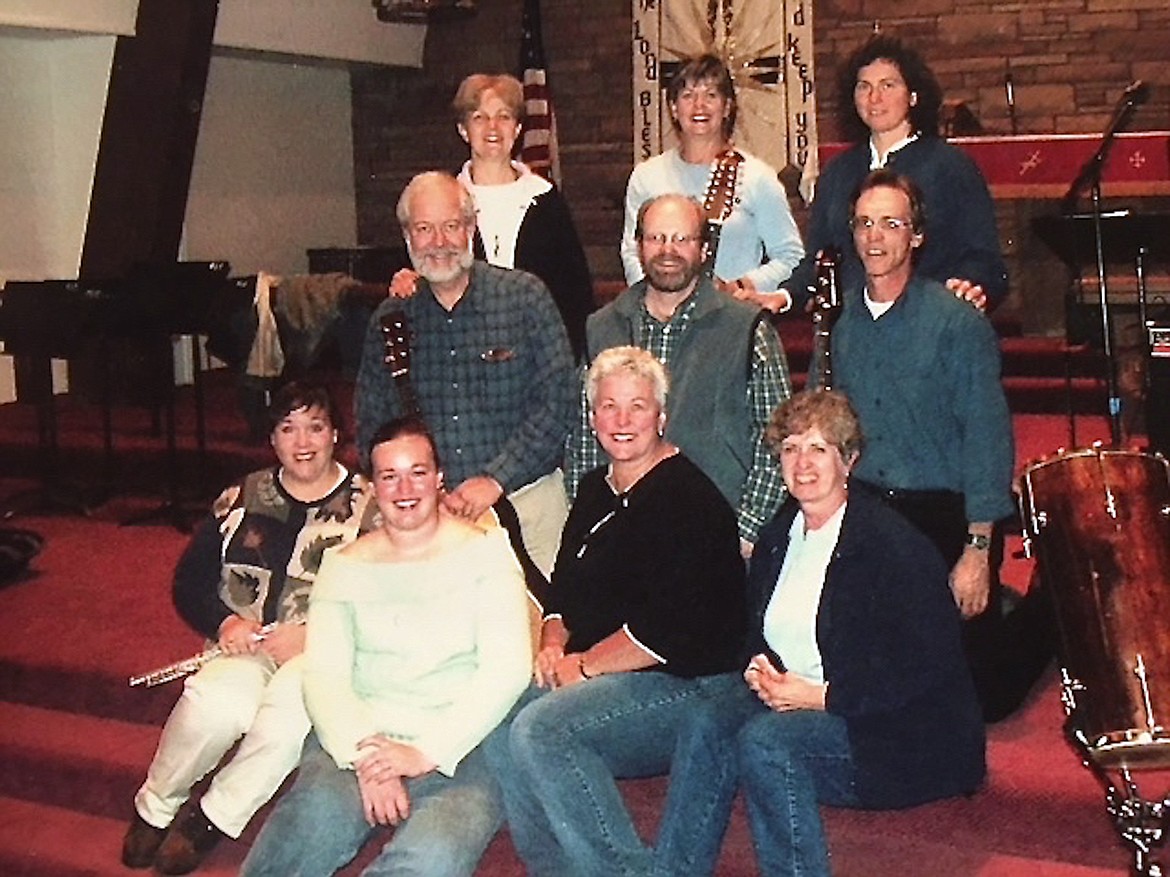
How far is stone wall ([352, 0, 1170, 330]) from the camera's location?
7.68m

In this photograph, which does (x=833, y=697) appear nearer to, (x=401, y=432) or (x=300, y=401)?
(x=401, y=432)

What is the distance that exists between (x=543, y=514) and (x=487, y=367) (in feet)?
1.10

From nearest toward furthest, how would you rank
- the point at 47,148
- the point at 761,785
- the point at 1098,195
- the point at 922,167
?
the point at 761,785 < the point at 922,167 < the point at 1098,195 < the point at 47,148

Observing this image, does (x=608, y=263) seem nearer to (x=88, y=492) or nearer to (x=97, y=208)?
(x=97, y=208)

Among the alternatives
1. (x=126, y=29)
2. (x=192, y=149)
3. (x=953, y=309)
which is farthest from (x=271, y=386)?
(x=953, y=309)

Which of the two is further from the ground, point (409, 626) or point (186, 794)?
point (409, 626)

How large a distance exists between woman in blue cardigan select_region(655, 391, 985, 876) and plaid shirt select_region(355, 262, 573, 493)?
72 cm

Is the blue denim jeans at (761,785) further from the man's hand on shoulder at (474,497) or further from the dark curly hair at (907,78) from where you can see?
the dark curly hair at (907,78)

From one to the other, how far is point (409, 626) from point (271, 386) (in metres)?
3.33

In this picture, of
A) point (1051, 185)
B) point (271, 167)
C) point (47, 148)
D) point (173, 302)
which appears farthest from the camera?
point (271, 167)

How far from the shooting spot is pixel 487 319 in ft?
11.0

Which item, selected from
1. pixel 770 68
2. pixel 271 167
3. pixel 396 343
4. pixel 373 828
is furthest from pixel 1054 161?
pixel 373 828

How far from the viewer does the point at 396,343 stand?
134 inches

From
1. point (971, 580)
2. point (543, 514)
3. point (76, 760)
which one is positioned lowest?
point (76, 760)
